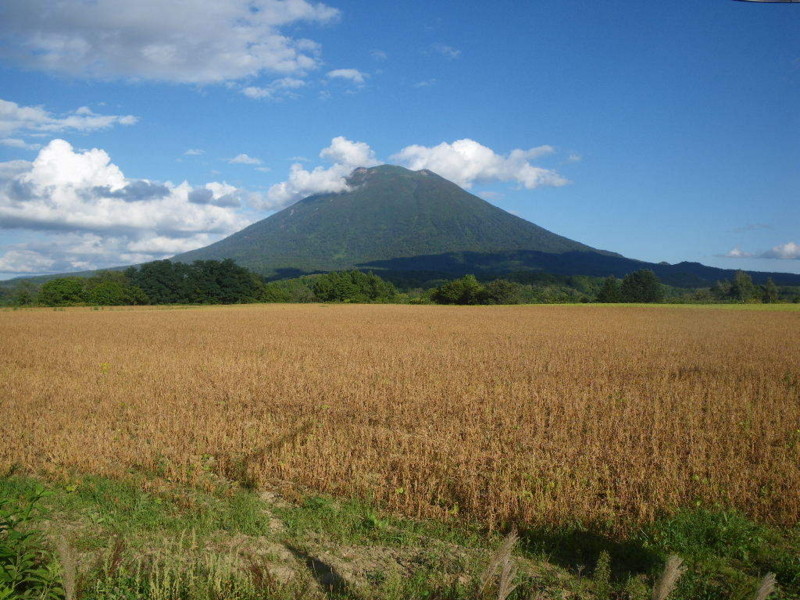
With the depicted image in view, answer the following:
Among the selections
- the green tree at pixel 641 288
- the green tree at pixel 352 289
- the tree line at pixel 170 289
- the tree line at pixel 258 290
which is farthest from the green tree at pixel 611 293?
the tree line at pixel 170 289

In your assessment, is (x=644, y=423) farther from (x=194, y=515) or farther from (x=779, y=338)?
(x=779, y=338)

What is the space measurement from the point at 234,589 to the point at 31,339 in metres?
26.5

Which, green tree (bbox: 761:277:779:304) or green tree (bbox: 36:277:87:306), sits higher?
green tree (bbox: 761:277:779:304)

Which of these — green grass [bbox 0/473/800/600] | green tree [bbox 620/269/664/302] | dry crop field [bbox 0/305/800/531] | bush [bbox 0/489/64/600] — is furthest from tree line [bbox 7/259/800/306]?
bush [bbox 0/489/64/600]

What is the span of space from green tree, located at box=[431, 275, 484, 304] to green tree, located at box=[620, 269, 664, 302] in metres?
36.6

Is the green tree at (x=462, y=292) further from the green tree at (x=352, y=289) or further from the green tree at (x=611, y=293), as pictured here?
the green tree at (x=611, y=293)

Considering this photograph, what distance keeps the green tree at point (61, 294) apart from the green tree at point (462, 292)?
58.2 meters

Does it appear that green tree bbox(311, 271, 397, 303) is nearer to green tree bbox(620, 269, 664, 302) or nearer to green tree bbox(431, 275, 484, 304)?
green tree bbox(431, 275, 484, 304)

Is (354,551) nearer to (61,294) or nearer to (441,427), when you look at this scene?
(441,427)

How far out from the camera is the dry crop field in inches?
240

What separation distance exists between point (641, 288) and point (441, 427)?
103505 millimetres

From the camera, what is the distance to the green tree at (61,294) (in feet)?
243

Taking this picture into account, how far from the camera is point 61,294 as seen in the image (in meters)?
75.1

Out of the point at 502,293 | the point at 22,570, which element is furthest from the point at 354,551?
the point at 502,293
